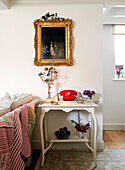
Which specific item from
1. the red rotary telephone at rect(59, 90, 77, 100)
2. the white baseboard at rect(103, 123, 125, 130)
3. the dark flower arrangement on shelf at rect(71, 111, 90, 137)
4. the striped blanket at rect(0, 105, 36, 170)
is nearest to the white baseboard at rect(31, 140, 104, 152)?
the dark flower arrangement on shelf at rect(71, 111, 90, 137)

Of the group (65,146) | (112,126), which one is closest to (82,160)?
(65,146)

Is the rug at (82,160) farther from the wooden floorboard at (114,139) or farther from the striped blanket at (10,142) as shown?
the striped blanket at (10,142)

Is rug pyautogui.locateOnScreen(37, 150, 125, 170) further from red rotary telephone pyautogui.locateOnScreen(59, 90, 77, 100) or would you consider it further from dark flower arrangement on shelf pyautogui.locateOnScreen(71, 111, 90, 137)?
red rotary telephone pyautogui.locateOnScreen(59, 90, 77, 100)

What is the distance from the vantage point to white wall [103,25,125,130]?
12.3 ft

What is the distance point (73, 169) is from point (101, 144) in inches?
28.6

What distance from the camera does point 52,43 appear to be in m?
2.67

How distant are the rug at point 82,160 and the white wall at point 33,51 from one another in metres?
0.30

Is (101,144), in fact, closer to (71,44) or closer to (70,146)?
(70,146)

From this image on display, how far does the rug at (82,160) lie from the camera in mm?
2130

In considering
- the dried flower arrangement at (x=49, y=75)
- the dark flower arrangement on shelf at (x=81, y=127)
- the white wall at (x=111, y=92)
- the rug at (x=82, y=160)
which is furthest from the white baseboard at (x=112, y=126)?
the dried flower arrangement at (x=49, y=75)

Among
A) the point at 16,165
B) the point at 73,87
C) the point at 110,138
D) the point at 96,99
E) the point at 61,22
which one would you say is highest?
the point at 61,22

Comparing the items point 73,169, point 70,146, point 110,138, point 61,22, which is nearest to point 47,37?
point 61,22

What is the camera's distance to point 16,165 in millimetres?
1483

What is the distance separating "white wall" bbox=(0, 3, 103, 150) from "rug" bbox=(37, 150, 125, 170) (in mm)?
303
